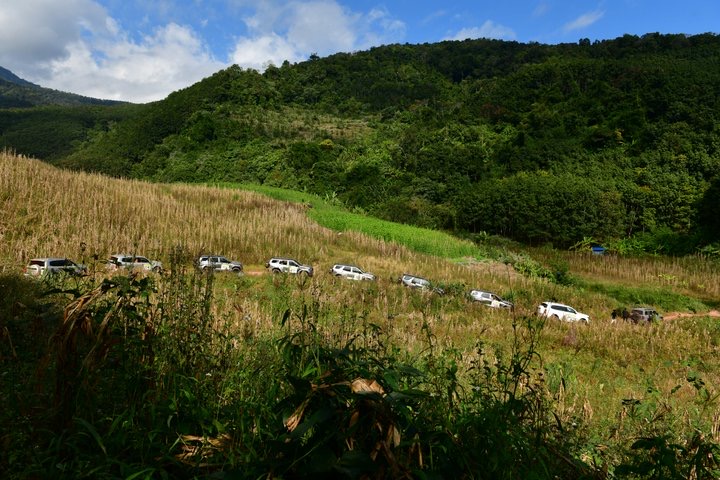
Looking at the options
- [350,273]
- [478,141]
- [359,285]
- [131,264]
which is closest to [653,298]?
[350,273]

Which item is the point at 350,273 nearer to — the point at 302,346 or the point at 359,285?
the point at 359,285

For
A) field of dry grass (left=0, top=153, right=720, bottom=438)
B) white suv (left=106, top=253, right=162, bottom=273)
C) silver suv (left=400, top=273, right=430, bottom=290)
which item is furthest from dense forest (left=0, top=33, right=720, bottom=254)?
white suv (left=106, top=253, right=162, bottom=273)

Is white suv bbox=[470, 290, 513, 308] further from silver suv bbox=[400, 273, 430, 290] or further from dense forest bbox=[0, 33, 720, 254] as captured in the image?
dense forest bbox=[0, 33, 720, 254]

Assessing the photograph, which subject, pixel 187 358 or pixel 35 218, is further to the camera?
pixel 35 218

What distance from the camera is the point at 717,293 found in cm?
2502

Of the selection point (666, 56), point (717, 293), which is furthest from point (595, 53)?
point (717, 293)

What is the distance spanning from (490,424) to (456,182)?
60.4m

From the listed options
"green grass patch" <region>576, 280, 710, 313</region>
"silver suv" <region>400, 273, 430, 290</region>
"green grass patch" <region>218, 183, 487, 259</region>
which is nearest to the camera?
"silver suv" <region>400, 273, 430, 290</region>

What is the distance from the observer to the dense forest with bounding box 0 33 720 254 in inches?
1834

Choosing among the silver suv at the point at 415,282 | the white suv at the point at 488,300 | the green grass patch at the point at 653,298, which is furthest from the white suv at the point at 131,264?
the green grass patch at the point at 653,298

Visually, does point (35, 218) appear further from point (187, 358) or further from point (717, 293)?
point (717, 293)

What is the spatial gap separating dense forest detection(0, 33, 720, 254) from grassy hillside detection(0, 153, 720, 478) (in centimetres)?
2076

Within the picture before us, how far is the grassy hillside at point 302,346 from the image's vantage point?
2.37 m

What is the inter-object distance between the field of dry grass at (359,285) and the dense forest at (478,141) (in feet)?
61.1
